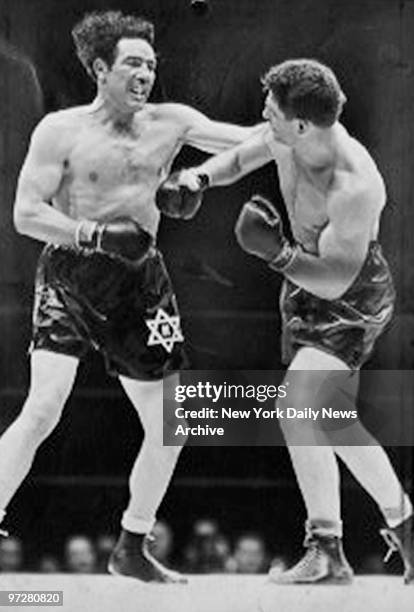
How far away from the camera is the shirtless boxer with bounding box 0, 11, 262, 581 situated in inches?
262

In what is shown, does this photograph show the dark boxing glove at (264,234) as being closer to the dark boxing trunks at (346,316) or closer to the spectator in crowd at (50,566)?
the dark boxing trunks at (346,316)

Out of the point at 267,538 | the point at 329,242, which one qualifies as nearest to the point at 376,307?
the point at 329,242

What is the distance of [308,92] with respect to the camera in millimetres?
6645

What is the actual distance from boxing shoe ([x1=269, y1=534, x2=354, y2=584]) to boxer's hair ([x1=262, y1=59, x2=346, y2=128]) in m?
1.45

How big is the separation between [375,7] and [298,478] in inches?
65.8

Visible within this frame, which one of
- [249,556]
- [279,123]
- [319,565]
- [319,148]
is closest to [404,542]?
[319,565]

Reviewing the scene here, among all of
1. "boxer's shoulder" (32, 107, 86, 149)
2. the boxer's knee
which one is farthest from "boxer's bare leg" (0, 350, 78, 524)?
"boxer's shoulder" (32, 107, 86, 149)

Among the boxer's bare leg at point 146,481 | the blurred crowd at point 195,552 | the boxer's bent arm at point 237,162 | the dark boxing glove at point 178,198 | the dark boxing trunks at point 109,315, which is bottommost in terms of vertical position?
the blurred crowd at point 195,552

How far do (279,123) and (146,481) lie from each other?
1.33 metres

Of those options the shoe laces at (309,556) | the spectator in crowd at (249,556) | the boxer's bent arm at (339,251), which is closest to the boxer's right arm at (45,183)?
the boxer's bent arm at (339,251)

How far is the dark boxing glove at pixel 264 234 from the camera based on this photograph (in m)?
6.66

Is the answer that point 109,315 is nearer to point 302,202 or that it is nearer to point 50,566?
point 302,202

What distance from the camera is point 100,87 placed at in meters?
6.69

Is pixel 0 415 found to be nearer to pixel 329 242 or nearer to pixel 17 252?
pixel 17 252
